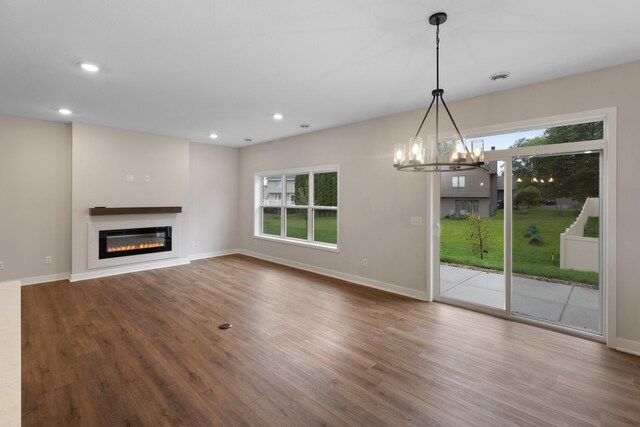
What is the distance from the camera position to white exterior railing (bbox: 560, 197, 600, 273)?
3.28 m

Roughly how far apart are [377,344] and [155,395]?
195 centimetres

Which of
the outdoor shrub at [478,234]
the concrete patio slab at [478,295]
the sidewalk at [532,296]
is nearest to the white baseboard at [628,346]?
the sidewalk at [532,296]

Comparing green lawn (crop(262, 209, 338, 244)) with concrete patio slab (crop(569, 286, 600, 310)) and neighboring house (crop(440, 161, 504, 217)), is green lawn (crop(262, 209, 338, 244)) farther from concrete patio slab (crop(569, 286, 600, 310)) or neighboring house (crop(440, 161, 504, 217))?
concrete patio slab (crop(569, 286, 600, 310))

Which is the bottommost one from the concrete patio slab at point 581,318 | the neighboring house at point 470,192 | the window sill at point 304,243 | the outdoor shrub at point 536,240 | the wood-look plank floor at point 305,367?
the wood-look plank floor at point 305,367

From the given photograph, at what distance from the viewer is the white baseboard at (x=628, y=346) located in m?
2.92

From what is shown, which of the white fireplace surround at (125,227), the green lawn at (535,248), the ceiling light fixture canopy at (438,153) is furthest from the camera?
the white fireplace surround at (125,227)

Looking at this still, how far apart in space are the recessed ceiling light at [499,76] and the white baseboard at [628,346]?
9.34 ft

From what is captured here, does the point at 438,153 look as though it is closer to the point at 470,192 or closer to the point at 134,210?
the point at 470,192

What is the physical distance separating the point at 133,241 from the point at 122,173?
1302 mm

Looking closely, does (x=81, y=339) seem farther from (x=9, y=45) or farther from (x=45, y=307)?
(x=9, y=45)

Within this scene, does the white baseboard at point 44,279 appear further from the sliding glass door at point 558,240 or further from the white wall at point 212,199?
the sliding glass door at point 558,240

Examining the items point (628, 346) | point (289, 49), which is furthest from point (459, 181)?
point (289, 49)

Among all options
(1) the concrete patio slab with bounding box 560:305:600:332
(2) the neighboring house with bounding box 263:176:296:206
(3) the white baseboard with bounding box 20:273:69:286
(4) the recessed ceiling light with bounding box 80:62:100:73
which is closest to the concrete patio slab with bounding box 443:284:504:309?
(1) the concrete patio slab with bounding box 560:305:600:332

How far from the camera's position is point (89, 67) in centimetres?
307
